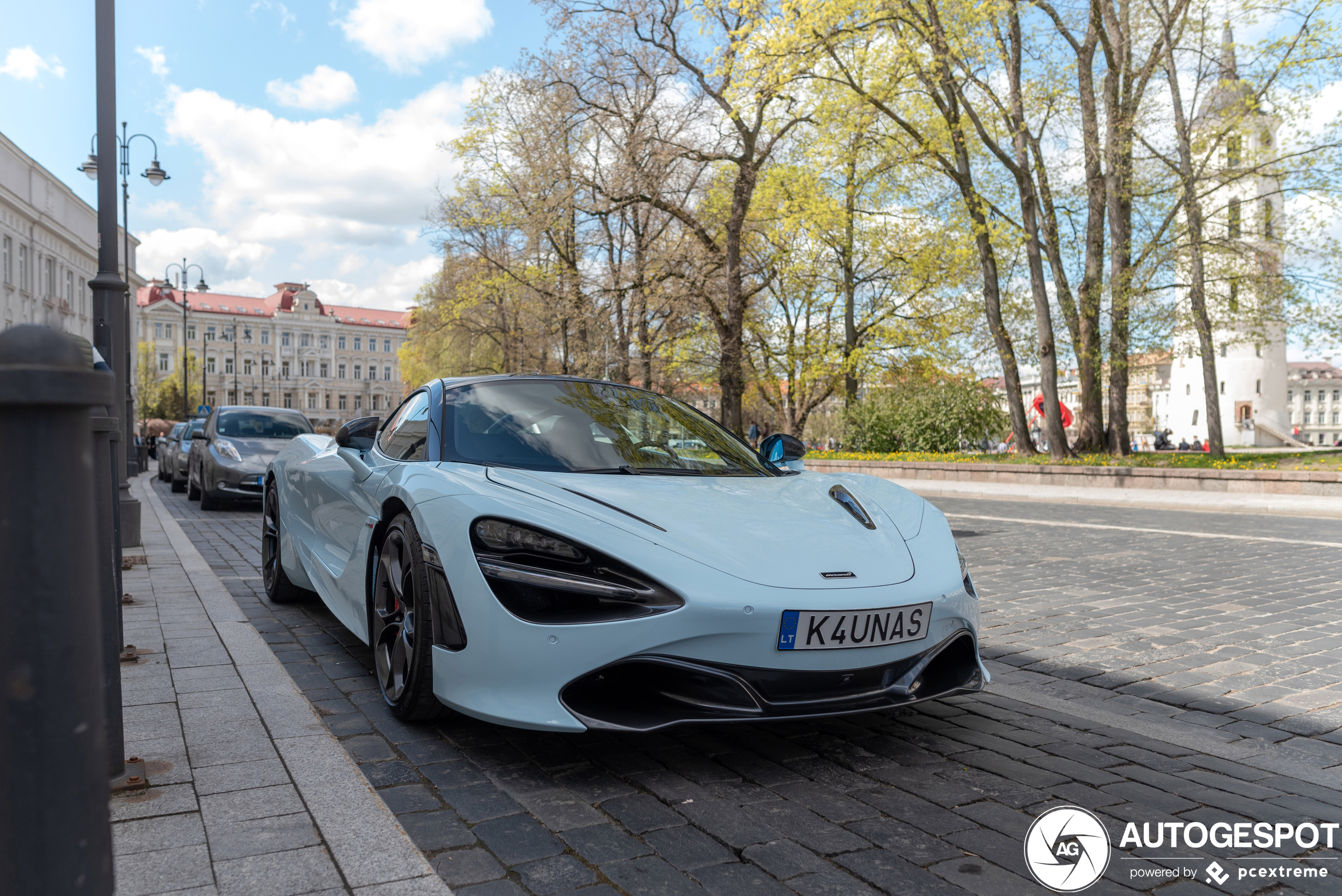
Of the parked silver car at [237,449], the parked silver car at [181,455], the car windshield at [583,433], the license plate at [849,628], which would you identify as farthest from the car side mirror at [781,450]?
the parked silver car at [181,455]

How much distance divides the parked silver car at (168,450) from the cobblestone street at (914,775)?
16859 millimetres

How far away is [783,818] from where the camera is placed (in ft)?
9.05

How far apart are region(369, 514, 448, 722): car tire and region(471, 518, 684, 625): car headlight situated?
1.38ft

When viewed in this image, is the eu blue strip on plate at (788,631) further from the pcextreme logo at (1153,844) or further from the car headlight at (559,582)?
the pcextreme logo at (1153,844)

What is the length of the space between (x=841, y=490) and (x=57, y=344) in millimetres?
3202

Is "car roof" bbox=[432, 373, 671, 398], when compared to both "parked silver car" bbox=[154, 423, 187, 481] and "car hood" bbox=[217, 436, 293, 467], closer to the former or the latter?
"car hood" bbox=[217, 436, 293, 467]

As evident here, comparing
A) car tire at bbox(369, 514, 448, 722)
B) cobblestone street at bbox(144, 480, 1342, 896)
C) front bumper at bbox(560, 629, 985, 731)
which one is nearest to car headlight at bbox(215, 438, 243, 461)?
cobblestone street at bbox(144, 480, 1342, 896)

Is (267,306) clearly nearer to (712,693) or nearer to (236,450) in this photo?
(236,450)

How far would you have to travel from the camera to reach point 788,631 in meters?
2.88

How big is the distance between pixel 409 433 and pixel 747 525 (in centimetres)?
180

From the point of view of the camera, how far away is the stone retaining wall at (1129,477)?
50.1 ft

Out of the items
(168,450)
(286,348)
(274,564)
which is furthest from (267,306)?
(274,564)

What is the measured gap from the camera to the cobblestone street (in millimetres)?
2443

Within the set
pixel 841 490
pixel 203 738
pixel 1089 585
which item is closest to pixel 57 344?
pixel 203 738
